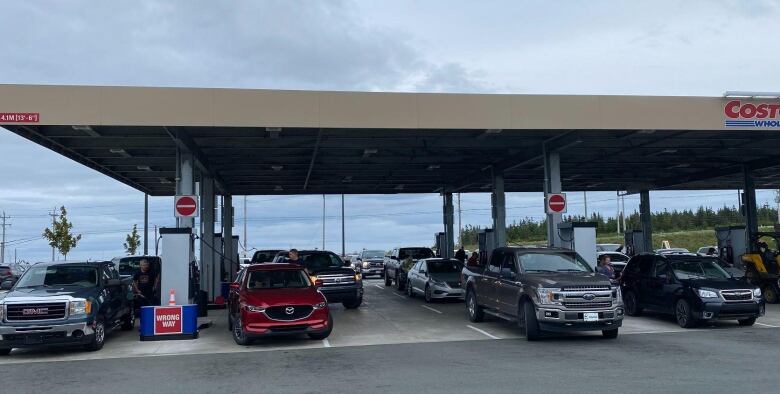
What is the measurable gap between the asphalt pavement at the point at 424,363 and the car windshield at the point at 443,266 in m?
6.62

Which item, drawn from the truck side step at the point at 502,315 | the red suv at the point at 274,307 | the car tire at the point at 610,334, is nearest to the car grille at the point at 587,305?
the car tire at the point at 610,334

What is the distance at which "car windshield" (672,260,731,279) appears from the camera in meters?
16.3

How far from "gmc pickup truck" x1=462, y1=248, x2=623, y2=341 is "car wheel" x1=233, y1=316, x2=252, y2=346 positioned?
5.54 meters

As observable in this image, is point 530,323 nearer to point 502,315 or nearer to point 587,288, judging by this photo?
point 587,288

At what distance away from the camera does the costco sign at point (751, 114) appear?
1738 centimetres

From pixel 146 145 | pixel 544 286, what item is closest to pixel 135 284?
pixel 146 145

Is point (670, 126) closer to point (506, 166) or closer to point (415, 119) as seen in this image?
point (415, 119)

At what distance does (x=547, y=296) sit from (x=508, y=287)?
5.42 ft

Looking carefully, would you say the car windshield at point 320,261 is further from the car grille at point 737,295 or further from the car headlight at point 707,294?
the car grille at point 737,295

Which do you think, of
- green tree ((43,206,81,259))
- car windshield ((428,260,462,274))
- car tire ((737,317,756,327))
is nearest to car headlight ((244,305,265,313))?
car windshield ((428,260,462,274))

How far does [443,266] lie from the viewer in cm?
2356

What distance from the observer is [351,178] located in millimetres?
30547

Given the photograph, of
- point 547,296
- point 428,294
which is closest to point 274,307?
point 547,296

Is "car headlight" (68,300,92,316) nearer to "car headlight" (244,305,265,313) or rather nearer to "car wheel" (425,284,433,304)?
"car headlight" (244,305,265,313)
